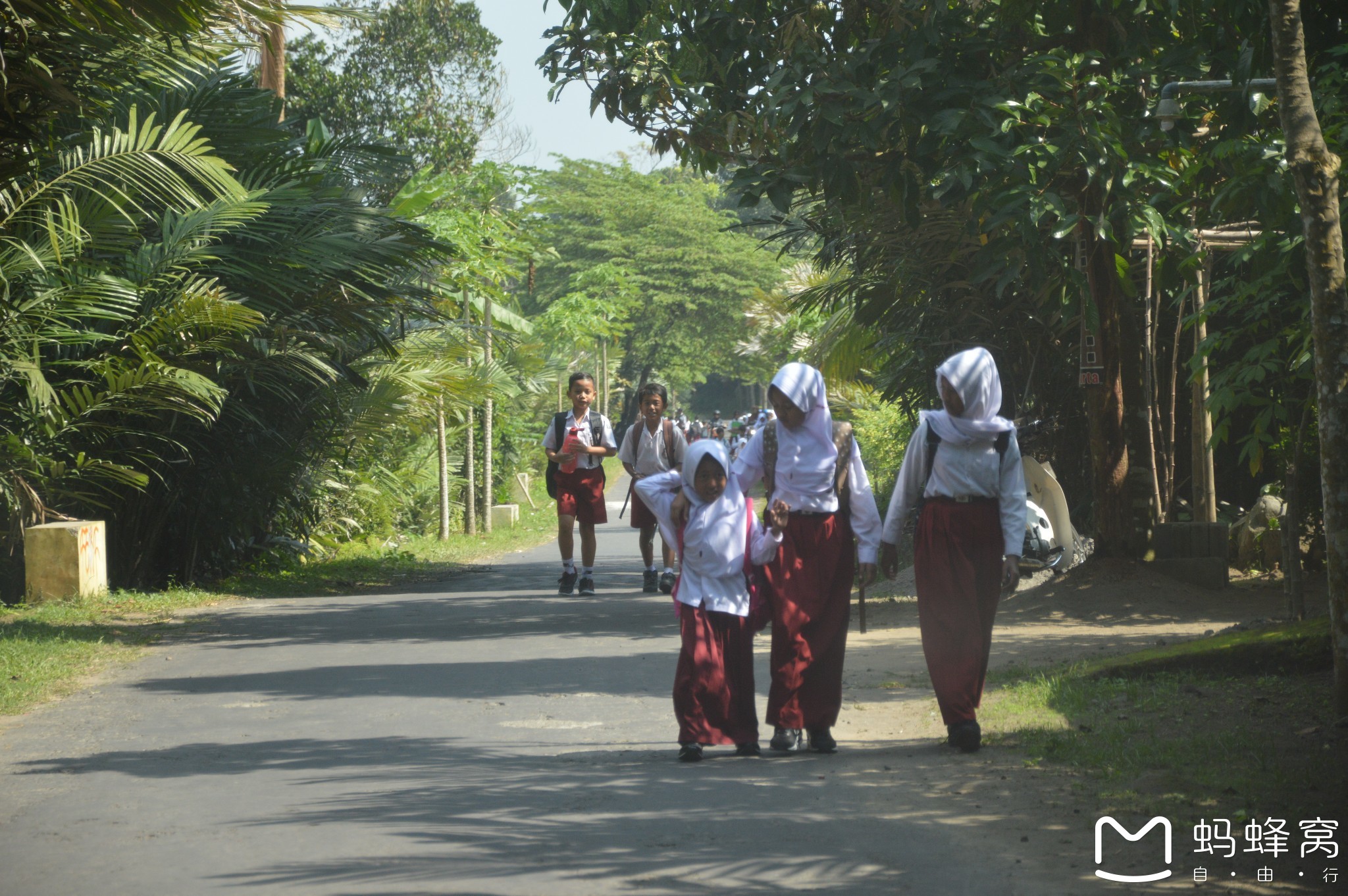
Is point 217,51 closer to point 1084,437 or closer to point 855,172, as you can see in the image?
point 855,172

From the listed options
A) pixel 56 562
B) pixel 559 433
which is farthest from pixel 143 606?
pixel 559 433

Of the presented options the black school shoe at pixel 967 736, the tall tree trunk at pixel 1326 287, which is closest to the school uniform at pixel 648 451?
the black school shoe at pixel 967 736

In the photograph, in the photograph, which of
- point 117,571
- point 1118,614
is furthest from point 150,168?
point 1118,614

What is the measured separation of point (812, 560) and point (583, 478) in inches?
255

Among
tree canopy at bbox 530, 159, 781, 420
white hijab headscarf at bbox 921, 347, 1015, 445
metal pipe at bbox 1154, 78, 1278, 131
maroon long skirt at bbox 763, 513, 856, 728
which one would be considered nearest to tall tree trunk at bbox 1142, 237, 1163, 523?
metal pipe at bbox 1154, 78, 1278, 131

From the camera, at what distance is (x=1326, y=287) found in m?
6.05

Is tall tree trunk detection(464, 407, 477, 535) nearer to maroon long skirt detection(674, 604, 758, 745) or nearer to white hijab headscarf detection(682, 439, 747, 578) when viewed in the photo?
white hijab headscarf detection(682, 439, 747, 578)

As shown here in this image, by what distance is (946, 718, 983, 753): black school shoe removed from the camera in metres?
6.18

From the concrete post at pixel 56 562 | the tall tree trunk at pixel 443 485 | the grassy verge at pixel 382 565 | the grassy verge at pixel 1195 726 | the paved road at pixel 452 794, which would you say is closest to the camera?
the paved road at pixel 452 794

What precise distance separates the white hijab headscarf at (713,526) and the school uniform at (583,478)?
19.9ft

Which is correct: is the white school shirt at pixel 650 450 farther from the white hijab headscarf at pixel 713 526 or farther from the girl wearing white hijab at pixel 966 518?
the girl wearing white hijab at pixel 966 518

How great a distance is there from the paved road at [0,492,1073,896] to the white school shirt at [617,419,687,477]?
3.27 meters

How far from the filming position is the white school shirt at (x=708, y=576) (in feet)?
21.2

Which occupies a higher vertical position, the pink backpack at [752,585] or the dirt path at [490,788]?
the pink backpack at [752,585]
